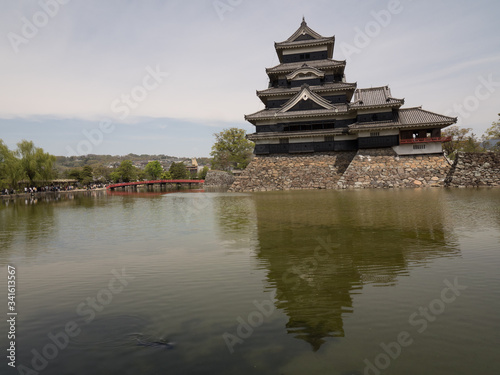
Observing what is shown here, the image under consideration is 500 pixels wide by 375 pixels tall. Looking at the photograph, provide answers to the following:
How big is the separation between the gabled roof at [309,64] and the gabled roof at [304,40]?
214cm

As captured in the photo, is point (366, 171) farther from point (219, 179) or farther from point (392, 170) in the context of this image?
point (219, 179)

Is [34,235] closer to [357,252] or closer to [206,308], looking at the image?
[206,308]

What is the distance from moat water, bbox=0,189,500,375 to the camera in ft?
11.4

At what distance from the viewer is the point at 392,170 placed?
3225 cm

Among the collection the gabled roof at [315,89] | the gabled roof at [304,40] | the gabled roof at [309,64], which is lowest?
the gabled roof at [315,89]

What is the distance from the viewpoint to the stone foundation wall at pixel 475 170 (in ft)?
92.1

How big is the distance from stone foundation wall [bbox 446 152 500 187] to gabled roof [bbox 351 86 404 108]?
8.46 m

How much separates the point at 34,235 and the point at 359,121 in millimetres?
31825

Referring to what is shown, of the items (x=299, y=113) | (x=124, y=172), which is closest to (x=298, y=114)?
(x=299, y=113)

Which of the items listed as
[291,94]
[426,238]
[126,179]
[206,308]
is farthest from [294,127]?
[126,179]

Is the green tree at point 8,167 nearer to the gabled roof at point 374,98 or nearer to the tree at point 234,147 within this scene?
the tree at point 234,147

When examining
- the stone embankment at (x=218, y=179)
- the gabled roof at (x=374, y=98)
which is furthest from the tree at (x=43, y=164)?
the gabled roof at (x=374, y=98)

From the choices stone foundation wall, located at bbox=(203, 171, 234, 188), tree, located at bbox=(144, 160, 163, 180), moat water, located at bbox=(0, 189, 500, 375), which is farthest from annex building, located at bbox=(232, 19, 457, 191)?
tree, located at bbox=(144, 160, 163, 180)

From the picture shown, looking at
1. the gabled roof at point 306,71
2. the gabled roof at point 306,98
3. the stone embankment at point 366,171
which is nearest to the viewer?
the stone embankment at point 366,171
